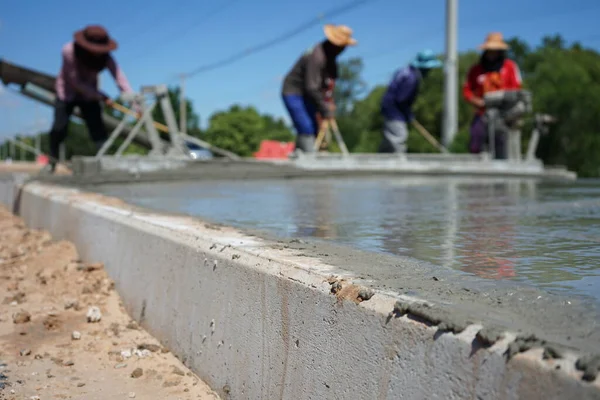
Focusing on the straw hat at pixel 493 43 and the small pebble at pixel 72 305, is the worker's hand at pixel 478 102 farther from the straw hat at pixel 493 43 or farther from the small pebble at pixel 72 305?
the small pebble at pixel 72 305

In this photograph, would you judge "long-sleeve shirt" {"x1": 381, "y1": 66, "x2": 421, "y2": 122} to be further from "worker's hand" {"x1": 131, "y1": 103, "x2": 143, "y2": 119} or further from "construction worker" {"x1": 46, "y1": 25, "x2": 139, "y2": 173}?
"construction worker" {"x1": 46, "y1": 25, "x2": 139, "y2": 173}

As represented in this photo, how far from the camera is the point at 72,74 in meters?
10.4

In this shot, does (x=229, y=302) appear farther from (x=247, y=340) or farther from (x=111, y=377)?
(x=111, y=377)

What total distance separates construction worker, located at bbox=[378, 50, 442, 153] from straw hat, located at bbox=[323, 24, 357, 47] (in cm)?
191

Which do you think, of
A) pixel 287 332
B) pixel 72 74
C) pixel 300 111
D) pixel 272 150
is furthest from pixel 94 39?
pixel 272 150

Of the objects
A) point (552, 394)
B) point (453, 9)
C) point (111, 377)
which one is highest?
point (453, 9)

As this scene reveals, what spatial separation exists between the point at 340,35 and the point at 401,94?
228 centimetres

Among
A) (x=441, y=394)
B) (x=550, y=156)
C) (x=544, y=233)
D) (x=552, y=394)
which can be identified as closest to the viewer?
(x=552, y=394)

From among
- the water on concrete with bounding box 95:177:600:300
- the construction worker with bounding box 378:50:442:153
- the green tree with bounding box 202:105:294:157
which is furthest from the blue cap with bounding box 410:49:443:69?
the green tree with bounding box 202:105:294:157

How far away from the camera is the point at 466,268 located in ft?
6.77

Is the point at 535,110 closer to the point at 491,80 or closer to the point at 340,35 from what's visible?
the point at 491,80

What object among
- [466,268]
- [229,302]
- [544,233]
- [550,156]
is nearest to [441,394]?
[466,268]

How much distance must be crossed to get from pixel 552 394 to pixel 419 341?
32 centimetres

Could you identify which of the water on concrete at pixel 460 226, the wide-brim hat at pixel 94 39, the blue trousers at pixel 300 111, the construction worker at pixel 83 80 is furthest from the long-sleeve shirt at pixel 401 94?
the water on concrete at pixel 460 226
